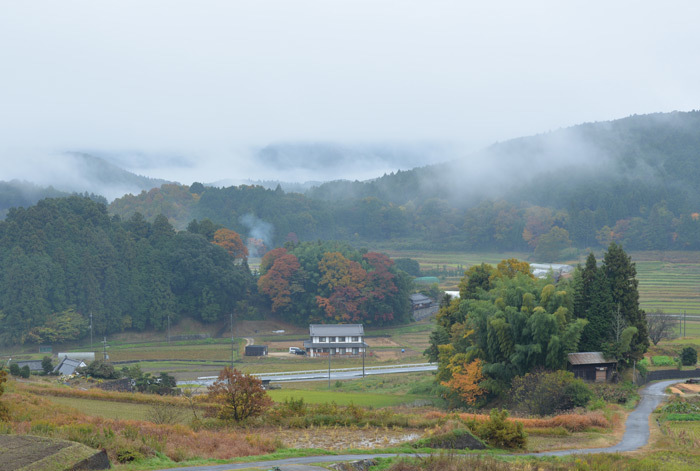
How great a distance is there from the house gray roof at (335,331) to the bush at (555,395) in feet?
93.6

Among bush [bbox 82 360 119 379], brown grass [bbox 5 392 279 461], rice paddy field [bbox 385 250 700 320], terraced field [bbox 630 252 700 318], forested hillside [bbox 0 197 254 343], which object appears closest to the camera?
brown grass [bbox 5 392 279 461]

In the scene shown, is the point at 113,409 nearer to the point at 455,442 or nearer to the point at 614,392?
the point at 455,442

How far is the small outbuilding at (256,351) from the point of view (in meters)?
49.1

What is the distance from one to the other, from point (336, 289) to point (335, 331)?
8168 millimetres

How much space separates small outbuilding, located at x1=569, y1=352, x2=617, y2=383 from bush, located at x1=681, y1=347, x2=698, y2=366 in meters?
6.76

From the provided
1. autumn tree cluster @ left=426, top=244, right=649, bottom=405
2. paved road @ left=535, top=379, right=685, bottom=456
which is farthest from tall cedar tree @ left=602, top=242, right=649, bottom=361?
paved road @ left=535, top=379, right=685, bottom=456

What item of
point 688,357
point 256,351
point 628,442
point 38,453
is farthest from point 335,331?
point 38,453

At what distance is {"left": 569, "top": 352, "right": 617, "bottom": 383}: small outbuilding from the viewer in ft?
88.5

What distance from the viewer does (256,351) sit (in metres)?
49.3

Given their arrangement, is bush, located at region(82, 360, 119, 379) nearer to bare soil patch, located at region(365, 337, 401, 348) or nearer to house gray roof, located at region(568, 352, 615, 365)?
house gray roof, located at region(568, 352, 615, 365)

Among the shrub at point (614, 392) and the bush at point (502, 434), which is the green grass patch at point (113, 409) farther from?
the shrub at point (614, 392)

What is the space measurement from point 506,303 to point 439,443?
531 inches

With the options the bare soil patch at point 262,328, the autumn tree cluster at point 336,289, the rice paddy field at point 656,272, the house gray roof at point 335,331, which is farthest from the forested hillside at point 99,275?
the rice paddy field at point 656,272

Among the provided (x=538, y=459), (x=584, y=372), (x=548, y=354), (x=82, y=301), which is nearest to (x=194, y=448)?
(x=538, y=459)
